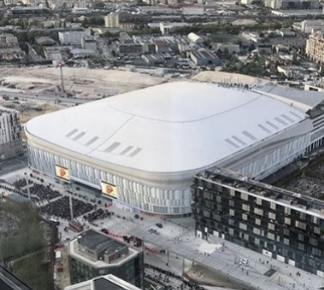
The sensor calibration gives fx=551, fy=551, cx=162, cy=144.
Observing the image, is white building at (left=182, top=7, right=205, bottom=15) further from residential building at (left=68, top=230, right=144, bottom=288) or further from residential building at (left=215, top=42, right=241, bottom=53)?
residential building at (left=68, top=230, right=144, bottom=288)

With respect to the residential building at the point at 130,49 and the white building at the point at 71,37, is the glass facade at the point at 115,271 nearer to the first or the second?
the residential building at the point at 130,49

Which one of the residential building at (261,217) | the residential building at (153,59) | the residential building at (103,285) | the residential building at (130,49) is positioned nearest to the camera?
the residential building at (103,285)

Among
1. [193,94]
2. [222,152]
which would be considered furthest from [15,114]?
[222,152]

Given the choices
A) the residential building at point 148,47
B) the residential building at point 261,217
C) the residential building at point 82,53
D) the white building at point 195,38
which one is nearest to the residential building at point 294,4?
the white building at point 195,38

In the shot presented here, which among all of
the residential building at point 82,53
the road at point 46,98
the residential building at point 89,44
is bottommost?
the road at point 46,98

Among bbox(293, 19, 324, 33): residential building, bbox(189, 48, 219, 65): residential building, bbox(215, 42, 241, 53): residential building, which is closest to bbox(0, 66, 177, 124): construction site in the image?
bbox(189, 48, 219, 65): residential building

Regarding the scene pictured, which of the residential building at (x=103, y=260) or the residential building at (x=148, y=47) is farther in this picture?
the residential building at (x=148, y=47)
